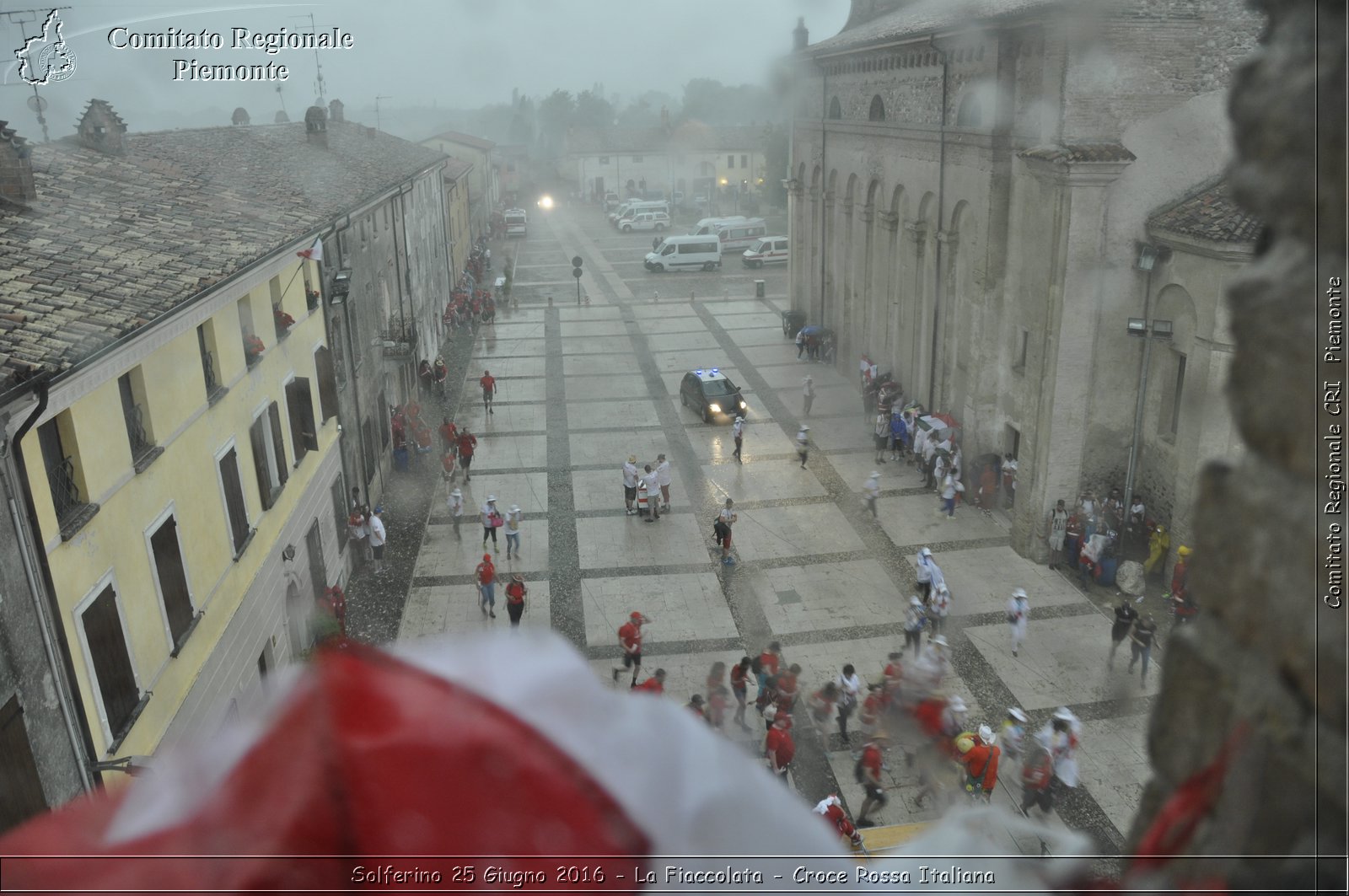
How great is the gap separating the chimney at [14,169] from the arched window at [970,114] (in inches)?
628

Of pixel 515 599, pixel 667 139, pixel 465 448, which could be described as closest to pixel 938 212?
pixel 465 448

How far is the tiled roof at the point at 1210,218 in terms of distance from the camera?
13641mm

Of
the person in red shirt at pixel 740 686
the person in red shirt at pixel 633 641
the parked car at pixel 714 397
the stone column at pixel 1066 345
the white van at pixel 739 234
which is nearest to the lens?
the person in red shirt at pixel 740 686

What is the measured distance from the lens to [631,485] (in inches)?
750

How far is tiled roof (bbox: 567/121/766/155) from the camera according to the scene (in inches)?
3371

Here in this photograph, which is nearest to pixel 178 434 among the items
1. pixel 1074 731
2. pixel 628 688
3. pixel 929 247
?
pixel 628 688

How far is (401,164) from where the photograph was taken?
28.1 meters

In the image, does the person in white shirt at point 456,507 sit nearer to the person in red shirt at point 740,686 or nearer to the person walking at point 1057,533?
the person in red shirt at point 740,686

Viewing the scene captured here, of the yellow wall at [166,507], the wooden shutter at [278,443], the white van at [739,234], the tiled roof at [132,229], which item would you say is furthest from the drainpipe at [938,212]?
the white van at [739,234]

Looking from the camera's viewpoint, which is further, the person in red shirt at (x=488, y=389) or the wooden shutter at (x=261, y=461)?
the person in red shirt at (x=488, y=389)

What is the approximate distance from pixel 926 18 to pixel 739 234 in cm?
3012

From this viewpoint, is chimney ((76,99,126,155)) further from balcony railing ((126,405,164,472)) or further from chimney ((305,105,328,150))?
chimney ((305,105,328,150))

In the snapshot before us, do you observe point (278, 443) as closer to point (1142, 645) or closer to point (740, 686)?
point (740, 686)

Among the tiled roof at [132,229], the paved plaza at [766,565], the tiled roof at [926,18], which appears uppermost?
the tiled roof at [926,18]
